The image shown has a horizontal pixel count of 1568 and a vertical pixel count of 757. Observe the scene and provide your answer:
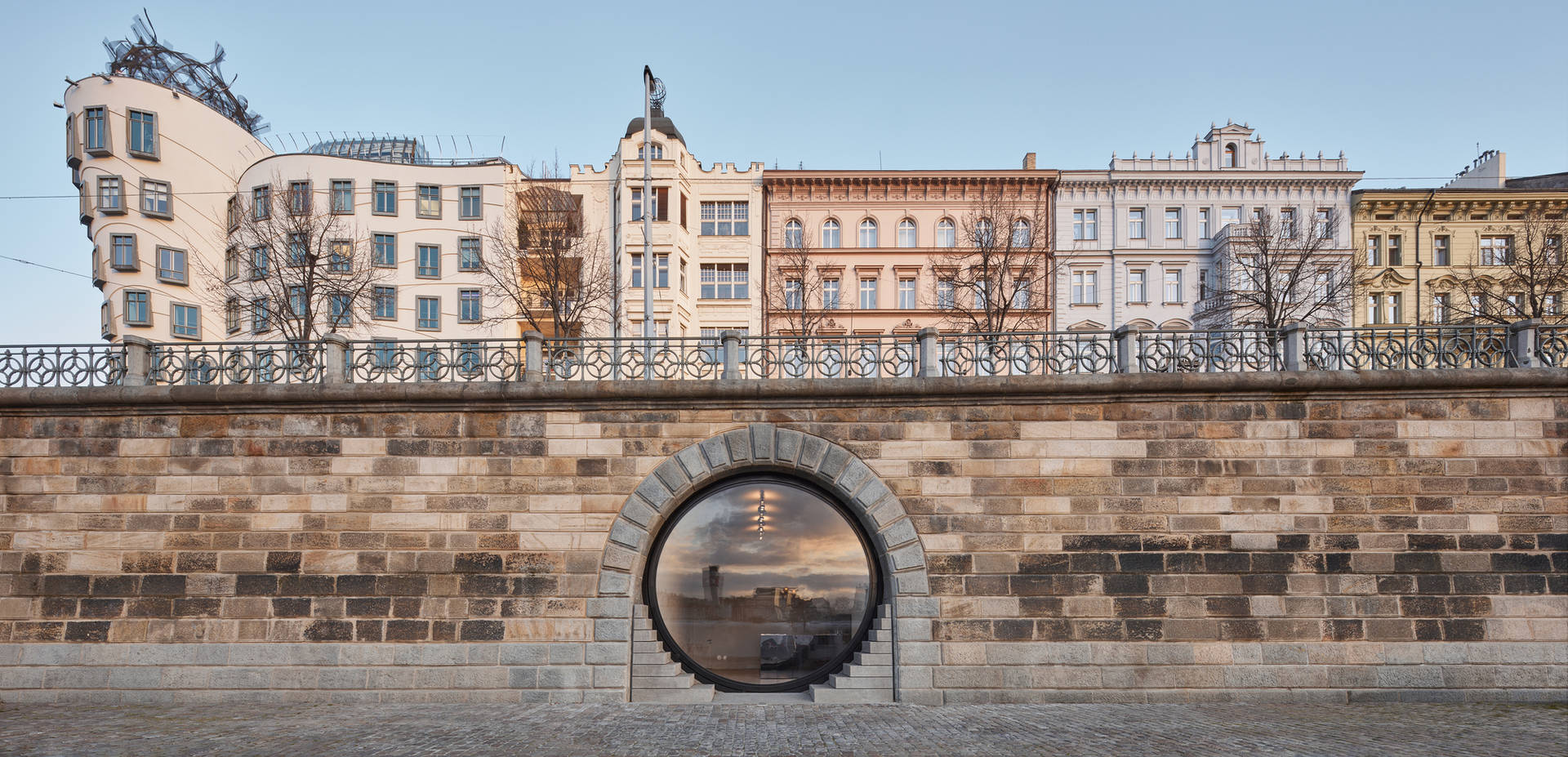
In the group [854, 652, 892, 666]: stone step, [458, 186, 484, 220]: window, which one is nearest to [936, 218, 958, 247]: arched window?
[458, 186, 484, 220]: window

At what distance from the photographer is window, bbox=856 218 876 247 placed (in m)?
31.5

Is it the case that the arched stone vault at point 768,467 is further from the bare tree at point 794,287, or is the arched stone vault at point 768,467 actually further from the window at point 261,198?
the window at point 261,198

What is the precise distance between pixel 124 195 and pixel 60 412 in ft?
78.7

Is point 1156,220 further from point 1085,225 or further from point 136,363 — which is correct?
point 136,363

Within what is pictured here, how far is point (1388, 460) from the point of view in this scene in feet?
35.3

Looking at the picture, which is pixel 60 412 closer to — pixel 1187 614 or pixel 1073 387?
pixel 1073 387

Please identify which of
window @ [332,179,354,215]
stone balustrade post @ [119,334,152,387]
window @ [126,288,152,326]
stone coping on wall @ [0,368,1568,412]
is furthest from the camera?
window @ [126,288,152,326]

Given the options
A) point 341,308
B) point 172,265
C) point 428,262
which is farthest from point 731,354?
point 172,265

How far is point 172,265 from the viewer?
30.5 m

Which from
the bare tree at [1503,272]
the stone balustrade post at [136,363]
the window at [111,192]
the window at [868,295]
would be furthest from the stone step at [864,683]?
the window at [111,192]

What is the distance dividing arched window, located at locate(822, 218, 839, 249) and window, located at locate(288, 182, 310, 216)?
16878 millimetres

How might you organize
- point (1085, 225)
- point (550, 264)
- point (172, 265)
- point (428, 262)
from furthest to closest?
point (1085, 225)
point (172, 265)
point (428, 262)
point (550, 264)

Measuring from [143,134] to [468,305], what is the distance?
12.9 meters

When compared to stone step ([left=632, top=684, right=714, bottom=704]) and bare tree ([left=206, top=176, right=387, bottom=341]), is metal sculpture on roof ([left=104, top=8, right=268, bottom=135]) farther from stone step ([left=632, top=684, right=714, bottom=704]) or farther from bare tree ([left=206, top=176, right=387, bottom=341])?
stone step ([left=632, top=684, right=714, bottom=704])
